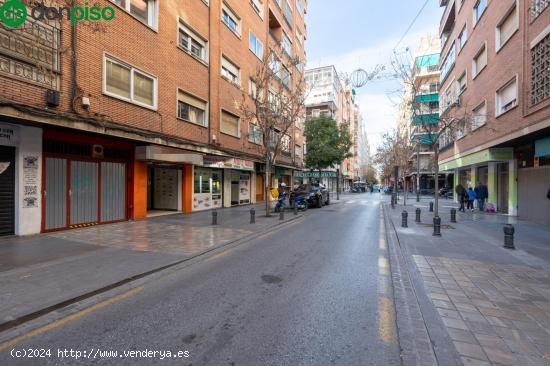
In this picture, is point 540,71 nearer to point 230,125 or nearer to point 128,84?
point 230,125

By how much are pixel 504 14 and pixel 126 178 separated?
718 inches

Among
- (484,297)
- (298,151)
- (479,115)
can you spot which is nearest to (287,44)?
(298,151)

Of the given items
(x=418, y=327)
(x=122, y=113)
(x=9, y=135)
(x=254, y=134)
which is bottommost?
(x=418, y=327)

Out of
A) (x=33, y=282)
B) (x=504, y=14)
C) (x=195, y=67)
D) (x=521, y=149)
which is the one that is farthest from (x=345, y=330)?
(x=504, y=14)

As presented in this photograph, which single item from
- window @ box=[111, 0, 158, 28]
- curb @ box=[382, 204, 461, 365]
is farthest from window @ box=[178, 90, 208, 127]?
curb @ box=[382, 204, 461, 365]

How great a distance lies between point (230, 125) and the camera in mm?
18359

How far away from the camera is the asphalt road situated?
2777 mm

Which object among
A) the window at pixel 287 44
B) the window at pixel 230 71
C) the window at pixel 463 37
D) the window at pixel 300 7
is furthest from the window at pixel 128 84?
the window at pixel 300 7

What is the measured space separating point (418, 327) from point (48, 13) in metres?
10.6

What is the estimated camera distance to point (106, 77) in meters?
9.89

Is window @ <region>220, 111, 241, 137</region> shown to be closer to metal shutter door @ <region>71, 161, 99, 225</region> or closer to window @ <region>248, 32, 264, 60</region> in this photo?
window @ <region>248, 32, 264, 60</region>

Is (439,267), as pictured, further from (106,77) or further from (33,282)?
(106,77)

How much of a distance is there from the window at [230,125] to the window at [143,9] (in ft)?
Result: 20.9

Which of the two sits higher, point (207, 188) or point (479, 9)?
point (479, 9)
